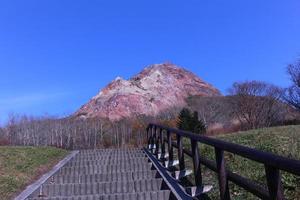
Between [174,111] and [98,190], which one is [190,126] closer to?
[98,190]

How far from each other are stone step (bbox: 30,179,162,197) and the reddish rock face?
63.2 m

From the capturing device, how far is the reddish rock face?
74588 mm

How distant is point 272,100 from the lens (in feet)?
135

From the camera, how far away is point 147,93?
81875 millimetres

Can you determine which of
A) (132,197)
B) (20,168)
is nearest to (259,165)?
(132,197)

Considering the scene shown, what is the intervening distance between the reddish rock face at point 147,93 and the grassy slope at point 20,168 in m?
57.5

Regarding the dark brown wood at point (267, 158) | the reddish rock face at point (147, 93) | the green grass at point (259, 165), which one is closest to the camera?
the dark brown wood at point (267, 158)

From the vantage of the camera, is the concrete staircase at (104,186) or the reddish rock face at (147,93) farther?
the reddish rock face at (147,93)

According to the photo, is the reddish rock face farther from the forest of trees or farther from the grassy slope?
the grassy slope

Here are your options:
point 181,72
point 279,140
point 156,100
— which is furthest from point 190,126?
point 181,72

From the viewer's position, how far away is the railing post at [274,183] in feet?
10.1

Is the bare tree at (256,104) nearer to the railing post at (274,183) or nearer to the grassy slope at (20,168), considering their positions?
the grassy slope at (20,168)

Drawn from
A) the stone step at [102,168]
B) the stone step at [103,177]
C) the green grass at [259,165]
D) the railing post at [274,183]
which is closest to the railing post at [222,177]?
the railing post at [274,183]

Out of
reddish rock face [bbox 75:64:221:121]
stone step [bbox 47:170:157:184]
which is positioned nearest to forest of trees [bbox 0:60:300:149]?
reddish rock face [bbox 75:64:221:121]
